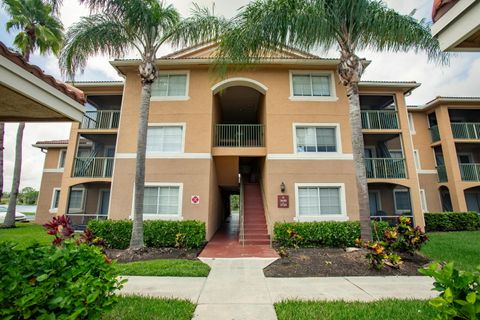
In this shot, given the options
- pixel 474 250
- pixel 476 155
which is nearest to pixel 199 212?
pixel 474 250

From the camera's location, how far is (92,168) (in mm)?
14242

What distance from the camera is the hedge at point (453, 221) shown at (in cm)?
1487

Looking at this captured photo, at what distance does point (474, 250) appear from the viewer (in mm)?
9344

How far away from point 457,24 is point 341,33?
21.5 feet

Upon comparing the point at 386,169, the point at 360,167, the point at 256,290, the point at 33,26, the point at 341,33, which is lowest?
the point at 256,290

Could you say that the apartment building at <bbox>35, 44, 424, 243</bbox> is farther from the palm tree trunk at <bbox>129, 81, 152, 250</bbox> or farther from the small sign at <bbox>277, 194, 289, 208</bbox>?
the palm tree trunk at <bbox>129, 81, 152, 250</bbox>

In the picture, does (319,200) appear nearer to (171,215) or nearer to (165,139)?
(171,215)

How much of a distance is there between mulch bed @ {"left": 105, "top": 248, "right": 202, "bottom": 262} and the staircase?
3012 millimetres

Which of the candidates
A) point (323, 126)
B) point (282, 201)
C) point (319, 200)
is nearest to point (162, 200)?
point (282, 201)

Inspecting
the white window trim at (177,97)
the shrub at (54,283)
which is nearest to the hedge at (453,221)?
the white window trim at (177,97)

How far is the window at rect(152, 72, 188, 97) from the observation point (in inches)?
504

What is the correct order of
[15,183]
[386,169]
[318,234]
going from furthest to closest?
1. [15,183]
2. [386,169]
3. [318,234]

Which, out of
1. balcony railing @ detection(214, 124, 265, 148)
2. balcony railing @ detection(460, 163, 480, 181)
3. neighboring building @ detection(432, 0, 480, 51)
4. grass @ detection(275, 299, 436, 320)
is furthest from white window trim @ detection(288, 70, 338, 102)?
balcony railing @ detection(460, 163, 480, 181)

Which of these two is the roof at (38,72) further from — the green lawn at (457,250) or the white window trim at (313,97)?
the green lawn at (457,250)
